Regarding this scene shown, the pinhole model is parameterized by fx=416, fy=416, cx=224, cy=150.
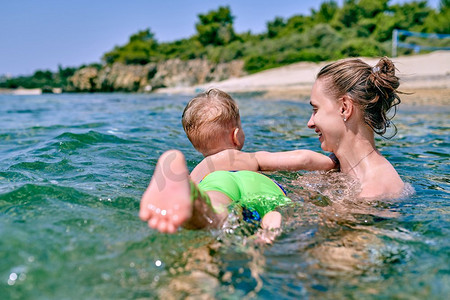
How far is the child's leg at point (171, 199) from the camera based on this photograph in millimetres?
1741

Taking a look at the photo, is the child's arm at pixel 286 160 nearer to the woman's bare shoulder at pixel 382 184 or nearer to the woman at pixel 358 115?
the woman at pixel 358 115

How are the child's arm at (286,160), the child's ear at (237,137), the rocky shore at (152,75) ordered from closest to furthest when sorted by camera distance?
the child's ear at (237,137) < the child's arm at (286,160) < the rocky shore at (152,75)

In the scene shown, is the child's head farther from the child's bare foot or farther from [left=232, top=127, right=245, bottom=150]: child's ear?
the child's bare foot

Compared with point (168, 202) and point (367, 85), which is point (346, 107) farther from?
point (168, 202)

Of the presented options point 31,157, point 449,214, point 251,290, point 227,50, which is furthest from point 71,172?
point 227,50

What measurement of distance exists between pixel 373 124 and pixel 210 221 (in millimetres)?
1604

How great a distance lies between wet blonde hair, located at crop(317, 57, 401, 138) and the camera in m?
2.97

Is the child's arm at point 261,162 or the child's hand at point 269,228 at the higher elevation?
the child's arm at point 261,162

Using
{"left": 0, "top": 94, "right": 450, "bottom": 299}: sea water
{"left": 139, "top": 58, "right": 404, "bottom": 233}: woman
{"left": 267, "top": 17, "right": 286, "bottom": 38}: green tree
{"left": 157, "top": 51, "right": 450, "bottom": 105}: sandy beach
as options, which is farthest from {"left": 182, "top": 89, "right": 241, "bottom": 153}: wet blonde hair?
{"left": 267, "top": 17, "right": 286, "bottom": 38}: green tree

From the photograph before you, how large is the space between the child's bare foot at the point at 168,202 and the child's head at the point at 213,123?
1.16 meters

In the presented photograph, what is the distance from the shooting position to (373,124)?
3.06 metres

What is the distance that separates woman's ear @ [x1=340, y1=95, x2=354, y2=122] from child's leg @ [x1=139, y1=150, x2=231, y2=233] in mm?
1513

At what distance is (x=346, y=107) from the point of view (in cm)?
303

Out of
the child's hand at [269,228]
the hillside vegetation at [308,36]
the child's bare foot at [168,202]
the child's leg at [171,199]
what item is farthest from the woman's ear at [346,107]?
the hillside vegetation at [308,36]
